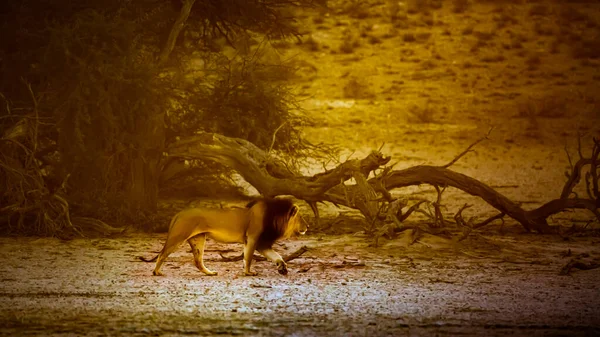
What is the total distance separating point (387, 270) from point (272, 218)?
3.96ft

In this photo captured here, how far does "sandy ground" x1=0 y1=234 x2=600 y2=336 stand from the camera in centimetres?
683

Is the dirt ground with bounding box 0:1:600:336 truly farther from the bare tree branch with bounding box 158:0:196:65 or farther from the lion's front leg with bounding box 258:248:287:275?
the bare tree branch with bounding box 158:0:196:65

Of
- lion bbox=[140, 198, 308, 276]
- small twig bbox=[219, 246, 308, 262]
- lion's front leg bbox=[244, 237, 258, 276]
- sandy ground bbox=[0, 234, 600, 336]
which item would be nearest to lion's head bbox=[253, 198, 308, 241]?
lion bbox=[140, 198, 308, 276]

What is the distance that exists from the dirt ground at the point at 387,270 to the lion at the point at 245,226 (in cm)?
25

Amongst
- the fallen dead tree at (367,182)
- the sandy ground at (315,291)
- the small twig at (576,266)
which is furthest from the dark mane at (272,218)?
the small twig at (576,266)

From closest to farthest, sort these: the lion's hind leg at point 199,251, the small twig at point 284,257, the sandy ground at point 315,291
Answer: the sandy ground at point 315,291 → the lion's hind leg at point 199,251 → the small twig at point 284,257

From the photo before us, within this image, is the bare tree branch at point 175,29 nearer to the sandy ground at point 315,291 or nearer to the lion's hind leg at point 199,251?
the sandy ground at point 315,291

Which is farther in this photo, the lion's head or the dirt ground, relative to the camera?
the lion's head

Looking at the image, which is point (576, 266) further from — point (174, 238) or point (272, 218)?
point (174, 238)

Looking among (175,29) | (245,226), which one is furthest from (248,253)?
(175,29)

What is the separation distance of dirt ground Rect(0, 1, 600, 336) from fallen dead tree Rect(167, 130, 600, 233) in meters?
0.32

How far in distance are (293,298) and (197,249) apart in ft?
4.26

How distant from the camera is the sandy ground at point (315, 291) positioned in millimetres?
6828

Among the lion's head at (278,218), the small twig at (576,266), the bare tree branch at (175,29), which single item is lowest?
the small twig at (576,266)
